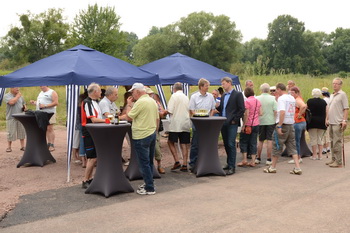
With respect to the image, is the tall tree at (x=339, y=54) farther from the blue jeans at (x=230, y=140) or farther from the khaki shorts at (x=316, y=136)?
the blue jeans at (x=230, y=140)

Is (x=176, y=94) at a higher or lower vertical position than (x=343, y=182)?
higher

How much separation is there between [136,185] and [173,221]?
2.04 meters

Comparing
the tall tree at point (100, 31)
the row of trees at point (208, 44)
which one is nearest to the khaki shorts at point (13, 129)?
the tall tree at point (100, 31)

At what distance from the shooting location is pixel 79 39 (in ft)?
115

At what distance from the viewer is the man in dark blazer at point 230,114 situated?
7.73 metres

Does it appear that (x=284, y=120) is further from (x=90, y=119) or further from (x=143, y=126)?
(x=90, y=119)

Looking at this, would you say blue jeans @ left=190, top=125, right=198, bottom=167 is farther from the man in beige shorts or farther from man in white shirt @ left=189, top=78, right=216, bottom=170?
the man in beige shorts

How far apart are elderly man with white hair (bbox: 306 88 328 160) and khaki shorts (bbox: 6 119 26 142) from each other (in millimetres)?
7002

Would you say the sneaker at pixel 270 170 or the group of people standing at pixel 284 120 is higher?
the group of people standing at pixel 284 120

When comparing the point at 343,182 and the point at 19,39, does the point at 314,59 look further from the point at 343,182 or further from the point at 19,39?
the point at 343,182

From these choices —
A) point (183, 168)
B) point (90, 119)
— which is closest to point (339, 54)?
point (183, 168)

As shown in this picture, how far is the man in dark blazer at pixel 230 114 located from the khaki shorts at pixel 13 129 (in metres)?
5.37

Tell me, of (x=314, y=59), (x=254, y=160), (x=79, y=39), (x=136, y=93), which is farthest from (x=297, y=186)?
(x=314, y=59)

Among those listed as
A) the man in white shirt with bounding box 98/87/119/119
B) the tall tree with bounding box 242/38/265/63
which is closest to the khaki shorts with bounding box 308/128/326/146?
the man in white shirt with bounding box 98/87/119/119
